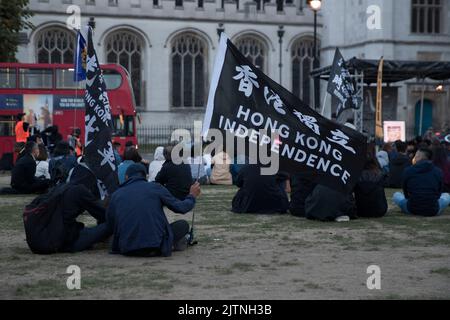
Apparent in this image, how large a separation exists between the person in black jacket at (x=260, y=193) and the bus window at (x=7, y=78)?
50.8 feet

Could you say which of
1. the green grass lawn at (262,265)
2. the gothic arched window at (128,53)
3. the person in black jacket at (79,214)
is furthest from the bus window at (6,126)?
the person in black jacket at (79,214)

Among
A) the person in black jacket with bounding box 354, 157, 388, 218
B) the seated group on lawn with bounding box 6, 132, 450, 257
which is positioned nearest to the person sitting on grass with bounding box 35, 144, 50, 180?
the seated group on lawn with bounding box 6, 132, 450, 257

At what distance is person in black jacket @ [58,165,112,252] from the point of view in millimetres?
7926

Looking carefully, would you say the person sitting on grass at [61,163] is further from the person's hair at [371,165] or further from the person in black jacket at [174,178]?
the person's hair at [371,165]

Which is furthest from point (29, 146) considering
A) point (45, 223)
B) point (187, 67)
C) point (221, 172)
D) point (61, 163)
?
point (187, 67)

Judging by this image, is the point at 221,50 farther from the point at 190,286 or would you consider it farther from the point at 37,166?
the point at 37,166

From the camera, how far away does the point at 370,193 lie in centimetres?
1124

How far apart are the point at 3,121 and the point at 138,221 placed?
19242mm

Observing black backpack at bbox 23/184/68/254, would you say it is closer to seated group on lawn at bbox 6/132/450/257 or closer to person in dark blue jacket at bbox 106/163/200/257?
seated group on lawn at bbox 6/132/450/257

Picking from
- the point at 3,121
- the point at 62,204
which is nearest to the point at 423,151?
the point at 62,204

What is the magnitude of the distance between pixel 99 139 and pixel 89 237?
65.8 inches

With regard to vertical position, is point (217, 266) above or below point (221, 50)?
below

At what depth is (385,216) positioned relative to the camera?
A: 1169 cm

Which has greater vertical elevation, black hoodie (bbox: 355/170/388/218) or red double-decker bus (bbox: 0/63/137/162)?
red double-decker bus (bbox: 0/63/137/162)
